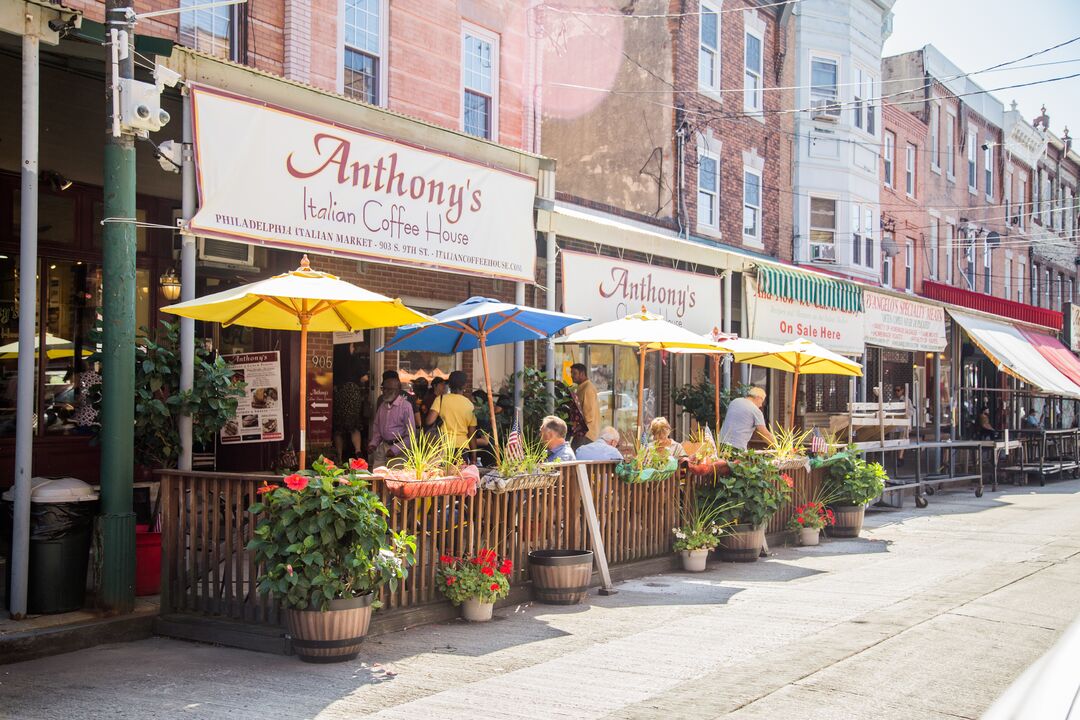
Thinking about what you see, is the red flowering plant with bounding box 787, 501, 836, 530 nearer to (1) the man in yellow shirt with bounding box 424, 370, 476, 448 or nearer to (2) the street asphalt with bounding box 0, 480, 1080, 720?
(2) the street asphalt with bounding box 0, 480, 1080, 720

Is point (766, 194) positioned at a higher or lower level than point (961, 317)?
higher

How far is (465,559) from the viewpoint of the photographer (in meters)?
8.05

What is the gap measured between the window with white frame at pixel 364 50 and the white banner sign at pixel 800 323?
20.8 feet

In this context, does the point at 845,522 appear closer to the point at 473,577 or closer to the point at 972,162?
the point at 473,577

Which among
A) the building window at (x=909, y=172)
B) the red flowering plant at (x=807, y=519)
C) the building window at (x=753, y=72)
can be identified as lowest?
the red flowering plant at (x=807, y=519)

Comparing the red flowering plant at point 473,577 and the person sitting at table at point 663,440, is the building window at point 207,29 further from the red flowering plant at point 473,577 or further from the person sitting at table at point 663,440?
the red flowering plant at point 473,577

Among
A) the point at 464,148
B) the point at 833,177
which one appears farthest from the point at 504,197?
the point at 833,177

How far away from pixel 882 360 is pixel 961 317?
127 inches

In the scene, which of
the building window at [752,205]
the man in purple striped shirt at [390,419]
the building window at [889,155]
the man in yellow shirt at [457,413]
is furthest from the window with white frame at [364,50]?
the building window at [889,155]

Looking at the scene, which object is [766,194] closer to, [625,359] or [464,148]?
[625,359]

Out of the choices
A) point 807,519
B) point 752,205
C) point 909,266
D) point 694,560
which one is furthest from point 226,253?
point 909,266

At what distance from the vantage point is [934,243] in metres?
32.9

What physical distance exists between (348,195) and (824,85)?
1942cm

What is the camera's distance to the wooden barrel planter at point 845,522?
13328mm
